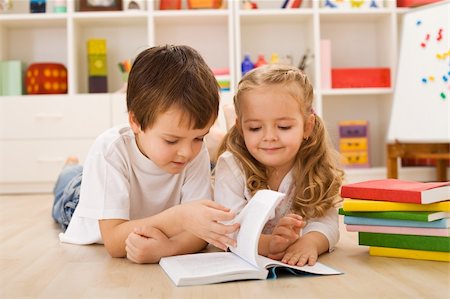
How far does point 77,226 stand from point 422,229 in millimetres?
887

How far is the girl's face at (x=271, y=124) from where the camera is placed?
144 centimetres

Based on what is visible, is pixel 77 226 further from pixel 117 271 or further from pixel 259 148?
pixel 259 148

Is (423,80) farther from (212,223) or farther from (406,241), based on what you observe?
(212,223)

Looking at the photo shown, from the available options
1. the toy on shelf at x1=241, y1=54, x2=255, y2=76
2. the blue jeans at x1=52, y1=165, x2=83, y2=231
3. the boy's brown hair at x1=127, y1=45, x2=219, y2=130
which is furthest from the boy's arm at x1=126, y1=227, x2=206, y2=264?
the toy on shelf at x1=241, y1=54, x2=255, y2=76

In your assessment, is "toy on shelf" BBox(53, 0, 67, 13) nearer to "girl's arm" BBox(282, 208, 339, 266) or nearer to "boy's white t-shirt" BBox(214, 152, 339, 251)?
"boy's white t-shirt" BBox(214, 152, 339, 251)

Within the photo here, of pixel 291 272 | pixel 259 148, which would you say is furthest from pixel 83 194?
pixel 291 272

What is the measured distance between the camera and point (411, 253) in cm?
137

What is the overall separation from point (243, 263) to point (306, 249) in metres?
0.18

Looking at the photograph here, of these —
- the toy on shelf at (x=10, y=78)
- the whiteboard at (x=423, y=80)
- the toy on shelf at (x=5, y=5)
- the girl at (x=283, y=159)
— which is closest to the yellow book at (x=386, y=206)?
the girl at (x=283, y=159)

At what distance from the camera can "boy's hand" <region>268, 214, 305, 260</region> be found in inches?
52.7

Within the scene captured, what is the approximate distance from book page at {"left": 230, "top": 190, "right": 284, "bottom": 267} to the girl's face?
0.80 feet

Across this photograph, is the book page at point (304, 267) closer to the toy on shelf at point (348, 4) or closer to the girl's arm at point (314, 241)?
the girl's arm at point (314, 241)

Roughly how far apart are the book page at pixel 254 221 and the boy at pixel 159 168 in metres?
0.04

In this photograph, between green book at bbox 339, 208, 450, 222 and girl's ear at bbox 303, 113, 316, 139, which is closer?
green book at bbox 339, 208, 450, 222
